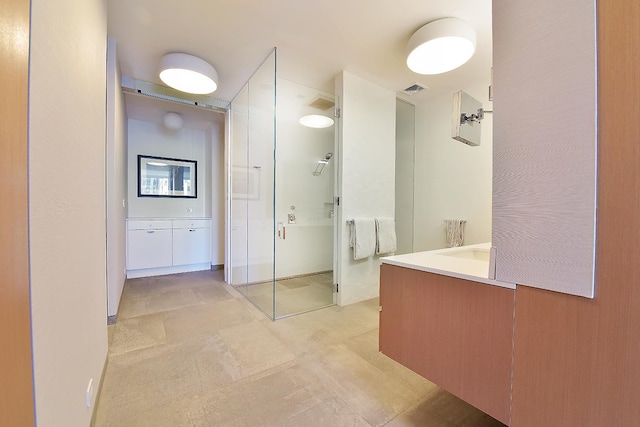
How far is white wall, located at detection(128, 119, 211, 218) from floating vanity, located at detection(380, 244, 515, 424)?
13.7 ft

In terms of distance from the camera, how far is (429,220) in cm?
345

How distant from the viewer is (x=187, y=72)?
7.96 ft

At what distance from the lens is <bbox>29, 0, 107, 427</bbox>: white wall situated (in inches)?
27.5

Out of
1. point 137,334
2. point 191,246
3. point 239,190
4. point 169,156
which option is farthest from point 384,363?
point 169,156

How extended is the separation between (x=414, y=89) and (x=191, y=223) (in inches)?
157

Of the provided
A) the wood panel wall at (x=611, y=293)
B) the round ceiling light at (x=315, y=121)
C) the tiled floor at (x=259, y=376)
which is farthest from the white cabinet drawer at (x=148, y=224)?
the wood panel wall at (x=611, y=293)

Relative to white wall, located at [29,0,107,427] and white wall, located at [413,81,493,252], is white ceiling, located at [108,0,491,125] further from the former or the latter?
white wall, located at [29,0,107,427]

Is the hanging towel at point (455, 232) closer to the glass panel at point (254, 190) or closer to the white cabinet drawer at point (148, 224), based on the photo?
the glass panel at point (254, 190)

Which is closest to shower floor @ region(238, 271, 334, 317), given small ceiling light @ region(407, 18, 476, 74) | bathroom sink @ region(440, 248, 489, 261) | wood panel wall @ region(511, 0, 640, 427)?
bathroom sink @ region(440, 248, 489, 261)

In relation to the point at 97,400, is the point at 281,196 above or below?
above

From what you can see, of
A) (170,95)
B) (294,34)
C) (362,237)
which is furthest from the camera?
(170,95)

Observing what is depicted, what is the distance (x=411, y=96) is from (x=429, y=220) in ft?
5.52

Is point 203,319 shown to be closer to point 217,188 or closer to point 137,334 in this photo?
point 137,334

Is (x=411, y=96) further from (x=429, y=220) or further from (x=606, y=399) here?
(x=606, y=399)
